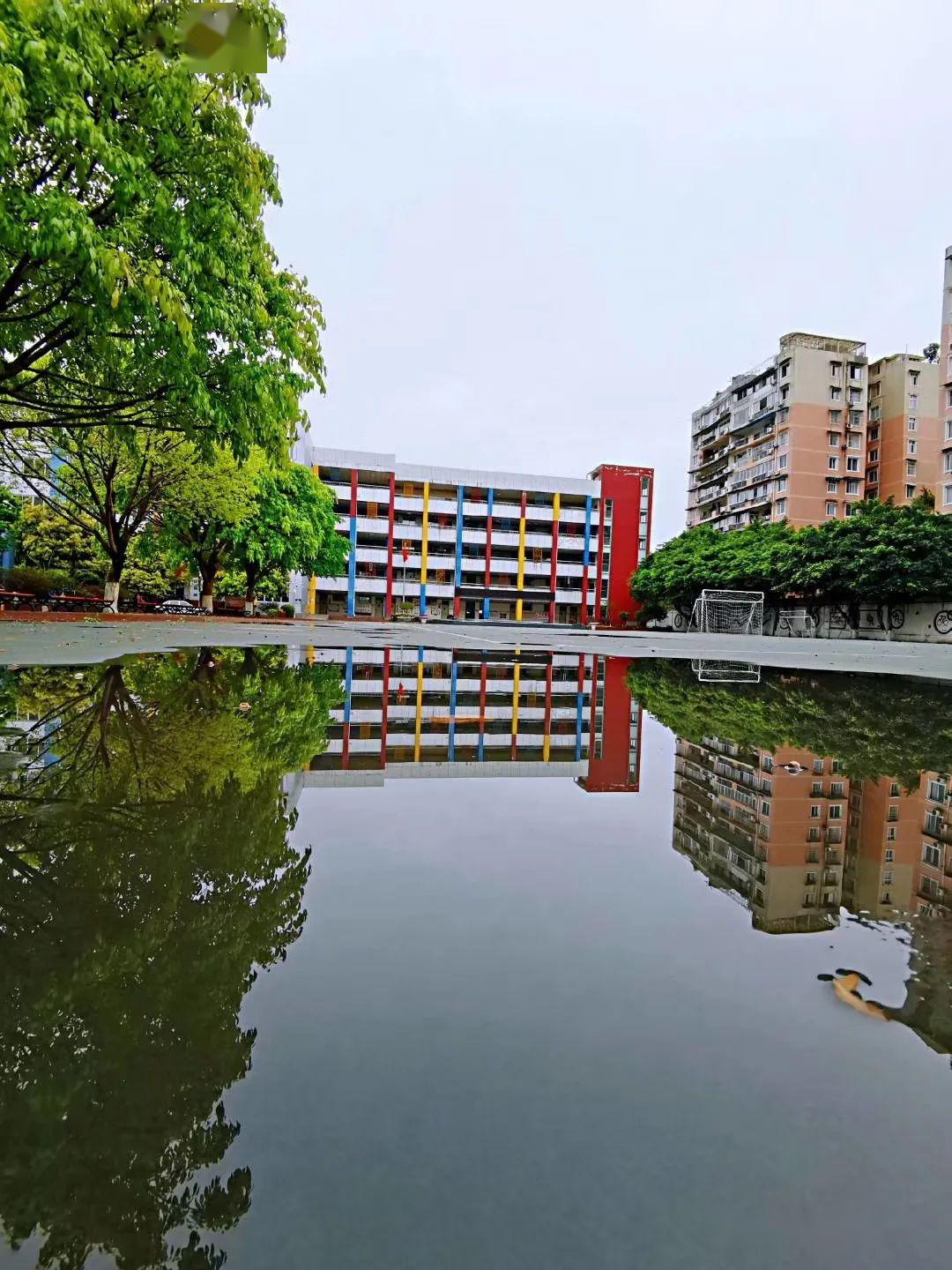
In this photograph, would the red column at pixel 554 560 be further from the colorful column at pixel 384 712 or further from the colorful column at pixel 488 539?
the colorful column at pixel 384 712

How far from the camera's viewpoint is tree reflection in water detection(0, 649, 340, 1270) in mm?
1166

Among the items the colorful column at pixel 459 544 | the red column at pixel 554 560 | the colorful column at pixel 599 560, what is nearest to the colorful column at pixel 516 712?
the colorful column at pixel 459 544

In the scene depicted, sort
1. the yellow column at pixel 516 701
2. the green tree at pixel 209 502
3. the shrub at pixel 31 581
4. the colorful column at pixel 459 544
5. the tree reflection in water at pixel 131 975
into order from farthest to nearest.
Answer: the colorful column at pixel 459 544 < the shrub at pixel 31 581 < the green tree at pixel 209 502 < the yellow column at pixel 516 701 < the tree reflection in water at pixel 131 975

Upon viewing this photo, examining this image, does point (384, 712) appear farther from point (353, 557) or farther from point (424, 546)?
point (424, 546)

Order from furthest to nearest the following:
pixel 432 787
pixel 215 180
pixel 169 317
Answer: pixel 215 180 → pixel 169 317 → pixel 432 787

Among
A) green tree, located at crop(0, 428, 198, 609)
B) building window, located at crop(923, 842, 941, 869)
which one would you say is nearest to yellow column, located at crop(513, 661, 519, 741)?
building window, located at crop(923, 842, 941, 869)

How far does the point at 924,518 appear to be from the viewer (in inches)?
1583

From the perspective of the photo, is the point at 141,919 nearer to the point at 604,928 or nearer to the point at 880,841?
the point at 604,928

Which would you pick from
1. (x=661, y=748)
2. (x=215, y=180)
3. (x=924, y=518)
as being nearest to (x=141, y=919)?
(x=661, y=748)

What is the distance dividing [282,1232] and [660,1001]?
1.02 meters

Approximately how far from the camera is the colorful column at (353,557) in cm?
6244

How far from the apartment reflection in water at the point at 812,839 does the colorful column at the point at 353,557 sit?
5976 centimetres

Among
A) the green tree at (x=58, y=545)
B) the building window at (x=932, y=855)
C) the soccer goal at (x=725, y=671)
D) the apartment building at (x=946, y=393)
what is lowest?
the building window at (x=932, y=855)

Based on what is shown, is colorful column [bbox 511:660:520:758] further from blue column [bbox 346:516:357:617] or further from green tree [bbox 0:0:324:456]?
blue column [bbox 346:516:357:617]
